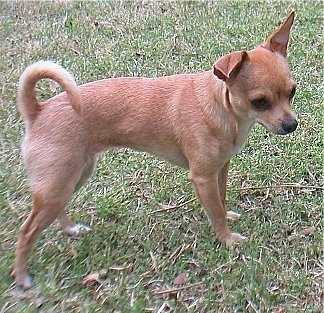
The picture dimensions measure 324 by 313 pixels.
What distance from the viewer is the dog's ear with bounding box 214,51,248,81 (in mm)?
2650

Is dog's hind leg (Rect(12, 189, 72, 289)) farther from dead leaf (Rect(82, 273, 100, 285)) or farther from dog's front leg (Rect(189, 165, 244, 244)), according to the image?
dog's front leg (Rect(189, 165, 244, 244))

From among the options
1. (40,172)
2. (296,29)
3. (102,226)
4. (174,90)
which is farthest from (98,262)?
(296,29)

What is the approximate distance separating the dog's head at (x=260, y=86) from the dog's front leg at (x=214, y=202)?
0.37m

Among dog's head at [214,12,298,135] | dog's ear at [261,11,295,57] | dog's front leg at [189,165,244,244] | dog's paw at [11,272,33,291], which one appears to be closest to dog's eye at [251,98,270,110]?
dog's head at [214,12,298,135]

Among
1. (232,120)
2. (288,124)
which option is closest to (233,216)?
(232,120)

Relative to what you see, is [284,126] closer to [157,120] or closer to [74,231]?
[157,120]

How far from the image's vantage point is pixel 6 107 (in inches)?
174

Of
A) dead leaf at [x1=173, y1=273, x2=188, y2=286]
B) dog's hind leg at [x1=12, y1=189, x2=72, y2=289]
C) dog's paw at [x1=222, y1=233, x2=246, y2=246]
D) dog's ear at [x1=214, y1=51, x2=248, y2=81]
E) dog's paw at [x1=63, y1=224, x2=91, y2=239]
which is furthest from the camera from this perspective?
dog's paw at [x1=63, y1=224, x2=91, y2=239]

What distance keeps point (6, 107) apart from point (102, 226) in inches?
60.4

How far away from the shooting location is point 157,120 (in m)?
2.98

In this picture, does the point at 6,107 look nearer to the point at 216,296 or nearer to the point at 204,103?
the point at 204,103

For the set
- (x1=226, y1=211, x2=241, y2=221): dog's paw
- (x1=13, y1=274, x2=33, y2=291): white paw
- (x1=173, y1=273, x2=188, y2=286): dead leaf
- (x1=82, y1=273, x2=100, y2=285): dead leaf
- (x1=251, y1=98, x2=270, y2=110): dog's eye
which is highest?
(x1=251, y1=98, x2=270, y2=110): dog's eye

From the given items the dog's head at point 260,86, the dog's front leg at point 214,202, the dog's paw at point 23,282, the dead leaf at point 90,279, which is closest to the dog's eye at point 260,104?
the dog's head at point 260,86

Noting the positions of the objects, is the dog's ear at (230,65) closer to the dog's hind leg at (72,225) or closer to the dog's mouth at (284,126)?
the dog's mouth at (284,126)
